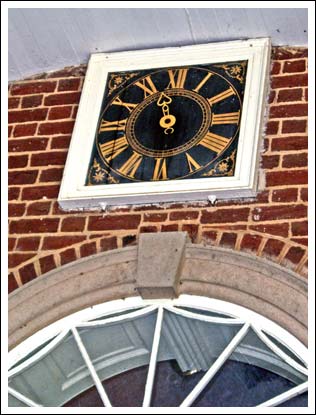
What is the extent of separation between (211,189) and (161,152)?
361 millimetres

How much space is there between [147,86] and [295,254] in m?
1.23

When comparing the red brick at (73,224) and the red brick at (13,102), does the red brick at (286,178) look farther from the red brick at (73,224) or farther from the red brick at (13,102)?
the red brick at (13,102)

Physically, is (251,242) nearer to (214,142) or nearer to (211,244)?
(211,244)

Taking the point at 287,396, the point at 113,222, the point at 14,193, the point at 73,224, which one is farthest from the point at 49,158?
the point at 287,396

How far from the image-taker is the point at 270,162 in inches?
201

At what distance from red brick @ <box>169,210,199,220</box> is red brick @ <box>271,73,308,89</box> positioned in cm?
78

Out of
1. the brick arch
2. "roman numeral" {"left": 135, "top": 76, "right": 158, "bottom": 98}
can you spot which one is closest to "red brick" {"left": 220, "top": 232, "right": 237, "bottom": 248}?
the brick arch

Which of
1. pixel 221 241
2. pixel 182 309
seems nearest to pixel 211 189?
pixel 221 241

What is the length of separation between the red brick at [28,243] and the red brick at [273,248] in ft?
3.41

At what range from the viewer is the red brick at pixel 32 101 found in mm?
5715

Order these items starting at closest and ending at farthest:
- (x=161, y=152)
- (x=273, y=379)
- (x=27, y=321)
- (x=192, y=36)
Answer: (x=273, y=379)
(x=27, y=321)
(x=161, y=152)
(x=192, y=36)

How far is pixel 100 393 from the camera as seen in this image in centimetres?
469

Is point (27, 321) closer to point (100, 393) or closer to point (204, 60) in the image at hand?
point (100, 393)

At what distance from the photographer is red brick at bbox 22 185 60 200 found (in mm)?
5312
